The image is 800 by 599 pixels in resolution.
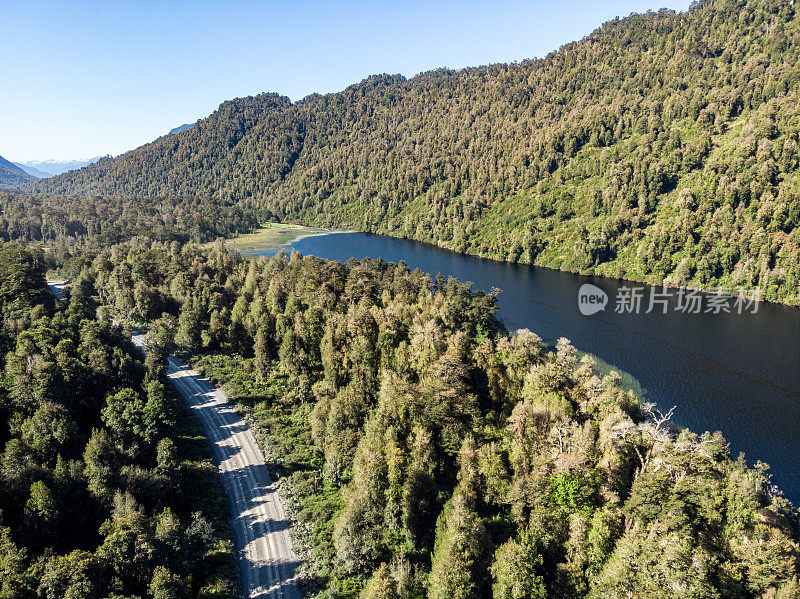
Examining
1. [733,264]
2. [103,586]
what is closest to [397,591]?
[103,586]

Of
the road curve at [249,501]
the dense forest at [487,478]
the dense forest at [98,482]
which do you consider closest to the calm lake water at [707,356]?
the dense forest at [487,478]

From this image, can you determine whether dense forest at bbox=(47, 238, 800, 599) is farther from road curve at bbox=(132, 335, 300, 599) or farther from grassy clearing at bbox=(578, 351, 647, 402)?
grassy clearing at bbox=(578, 351, 647, 402)

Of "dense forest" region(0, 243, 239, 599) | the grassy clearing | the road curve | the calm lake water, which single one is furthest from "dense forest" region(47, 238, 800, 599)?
the grassy clearing

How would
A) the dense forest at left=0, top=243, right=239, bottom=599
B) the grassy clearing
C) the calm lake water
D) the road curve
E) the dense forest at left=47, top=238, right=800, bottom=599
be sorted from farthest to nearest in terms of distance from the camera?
the grassy clearing
the calm lake water
the road curve
the dense forest at left=47, top=238, right=800, bottom=599
the dense forest at left=0, top=243, right=239, bottom=599

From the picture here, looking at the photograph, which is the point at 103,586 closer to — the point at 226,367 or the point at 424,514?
the point at 424,514

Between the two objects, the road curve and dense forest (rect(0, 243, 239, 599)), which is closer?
dense forest (rect(0, 243, 239, 599))

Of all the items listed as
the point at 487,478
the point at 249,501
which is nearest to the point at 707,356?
the point at 487,478

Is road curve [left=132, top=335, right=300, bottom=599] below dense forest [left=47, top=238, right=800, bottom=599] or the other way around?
below

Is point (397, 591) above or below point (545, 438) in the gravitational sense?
below
